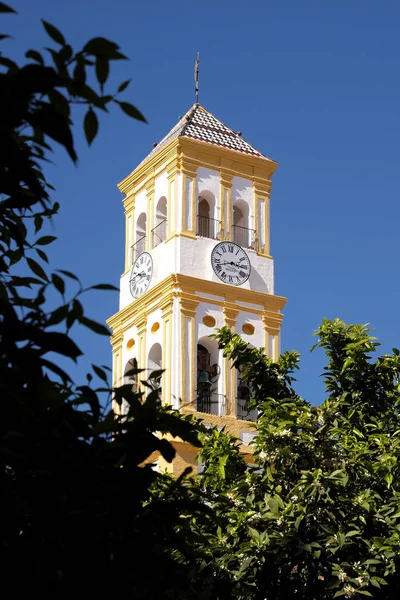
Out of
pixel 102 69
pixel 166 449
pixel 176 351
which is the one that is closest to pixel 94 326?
pixel 166 449

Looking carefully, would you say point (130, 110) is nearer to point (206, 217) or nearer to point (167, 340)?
point (167, 340)

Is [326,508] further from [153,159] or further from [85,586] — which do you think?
[153,159]

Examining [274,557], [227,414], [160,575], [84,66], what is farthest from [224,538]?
[227,414]

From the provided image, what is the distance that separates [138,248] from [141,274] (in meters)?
1.39

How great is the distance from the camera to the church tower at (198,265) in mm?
33219

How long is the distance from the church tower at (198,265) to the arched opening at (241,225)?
28 millimetres

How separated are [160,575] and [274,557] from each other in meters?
7.00

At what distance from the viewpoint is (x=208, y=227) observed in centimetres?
3572

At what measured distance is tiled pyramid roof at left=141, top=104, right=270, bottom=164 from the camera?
36.3 m

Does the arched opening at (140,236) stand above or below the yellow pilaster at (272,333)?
above

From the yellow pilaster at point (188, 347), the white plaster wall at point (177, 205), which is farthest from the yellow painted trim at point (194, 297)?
the white plaster wall at point (177, 205)

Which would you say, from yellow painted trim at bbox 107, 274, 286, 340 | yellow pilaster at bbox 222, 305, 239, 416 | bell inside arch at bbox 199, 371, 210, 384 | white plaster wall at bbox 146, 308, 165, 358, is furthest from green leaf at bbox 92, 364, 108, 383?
white plaster wall at bbox 146, 308, 165, 358

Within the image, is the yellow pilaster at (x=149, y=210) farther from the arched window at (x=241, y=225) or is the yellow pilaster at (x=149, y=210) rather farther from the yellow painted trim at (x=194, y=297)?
the arched window at (x=241, y=225)

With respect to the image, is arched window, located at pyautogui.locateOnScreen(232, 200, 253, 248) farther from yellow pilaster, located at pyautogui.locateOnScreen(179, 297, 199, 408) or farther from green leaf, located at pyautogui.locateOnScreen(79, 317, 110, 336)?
green leaf, located at pyautogui.locateOnScreen(79, 317, 110, 336)
